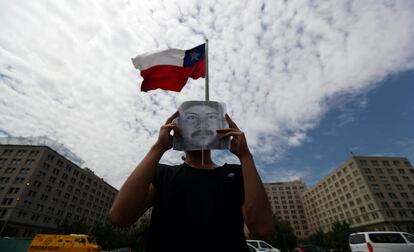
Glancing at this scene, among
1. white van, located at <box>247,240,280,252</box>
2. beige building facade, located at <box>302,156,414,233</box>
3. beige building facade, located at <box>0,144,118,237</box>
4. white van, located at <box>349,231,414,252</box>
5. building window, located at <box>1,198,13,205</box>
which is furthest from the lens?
beige building facade, located at <box>302,156,414,233</box>

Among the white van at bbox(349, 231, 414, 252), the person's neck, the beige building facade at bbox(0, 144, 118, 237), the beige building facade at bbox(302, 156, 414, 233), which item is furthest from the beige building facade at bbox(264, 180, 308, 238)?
the person's neck

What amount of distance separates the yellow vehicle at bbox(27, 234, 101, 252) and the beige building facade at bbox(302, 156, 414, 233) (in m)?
79.7

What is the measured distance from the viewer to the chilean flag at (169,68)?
504cm

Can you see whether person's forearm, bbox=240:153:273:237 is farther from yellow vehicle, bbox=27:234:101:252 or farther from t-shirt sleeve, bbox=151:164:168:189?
yellow vehicle, bbox=27:234:101:252

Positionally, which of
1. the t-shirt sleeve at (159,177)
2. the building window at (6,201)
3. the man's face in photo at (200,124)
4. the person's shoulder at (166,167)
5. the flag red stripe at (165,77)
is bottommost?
the t-shirt sleeve at (159,177)

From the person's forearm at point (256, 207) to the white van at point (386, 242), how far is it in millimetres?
12817

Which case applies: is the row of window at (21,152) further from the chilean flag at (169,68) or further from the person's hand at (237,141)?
the person's hand at (237,141)

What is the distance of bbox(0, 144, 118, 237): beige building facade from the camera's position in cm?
4984

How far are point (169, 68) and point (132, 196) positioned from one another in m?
4.19

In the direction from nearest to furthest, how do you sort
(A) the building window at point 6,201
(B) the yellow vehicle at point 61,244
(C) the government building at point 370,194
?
(B) the yellow vehicle at point 61,244, (A) the building window at point 6,201, (C) the government building at point 370,194

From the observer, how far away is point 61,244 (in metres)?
10.4

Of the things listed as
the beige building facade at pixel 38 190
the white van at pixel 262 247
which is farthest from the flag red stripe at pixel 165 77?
the beige building facade at pixel 38 190

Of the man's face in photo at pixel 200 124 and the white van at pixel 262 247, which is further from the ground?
the man's face in photo at pixel 200 124

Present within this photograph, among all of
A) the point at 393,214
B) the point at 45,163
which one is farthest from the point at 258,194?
the point at 393,214
